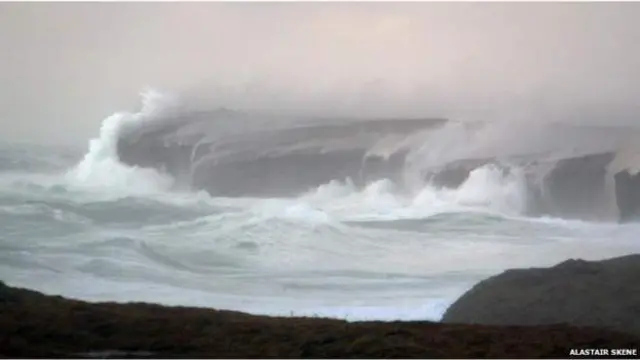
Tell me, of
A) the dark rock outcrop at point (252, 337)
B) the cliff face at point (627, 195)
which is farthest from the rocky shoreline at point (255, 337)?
the cliff face at point (627, 195)

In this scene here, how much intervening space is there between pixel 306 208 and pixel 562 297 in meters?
1.18

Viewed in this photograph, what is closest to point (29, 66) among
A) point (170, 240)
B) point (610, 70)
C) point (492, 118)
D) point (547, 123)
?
point (170, 240)

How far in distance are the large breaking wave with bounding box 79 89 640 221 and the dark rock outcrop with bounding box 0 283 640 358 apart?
558 mm

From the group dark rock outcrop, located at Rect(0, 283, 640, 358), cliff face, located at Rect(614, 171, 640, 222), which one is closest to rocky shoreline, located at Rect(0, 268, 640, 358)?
dark rock outcrop, located at Rect(0, 283, 640, 358)

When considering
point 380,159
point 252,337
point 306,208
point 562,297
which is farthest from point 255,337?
point 562,297

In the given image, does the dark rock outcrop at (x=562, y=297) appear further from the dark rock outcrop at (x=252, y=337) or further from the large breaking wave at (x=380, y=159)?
the large breaking wave at (x=380, y=159)

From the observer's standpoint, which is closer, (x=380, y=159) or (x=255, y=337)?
(x=255, y=337)

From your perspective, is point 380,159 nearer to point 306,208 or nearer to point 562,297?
point 306,208

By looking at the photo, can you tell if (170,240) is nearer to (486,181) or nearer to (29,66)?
(29,66)

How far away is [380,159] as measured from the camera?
3402mm

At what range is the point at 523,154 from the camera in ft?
11.1

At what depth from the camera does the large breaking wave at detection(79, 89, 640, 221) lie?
3361 millimetres

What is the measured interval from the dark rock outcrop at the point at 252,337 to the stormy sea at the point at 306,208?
0.10m

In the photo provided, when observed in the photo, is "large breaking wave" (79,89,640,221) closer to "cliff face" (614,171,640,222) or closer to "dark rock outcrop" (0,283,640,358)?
"cliff face" (614,171,640,222)
